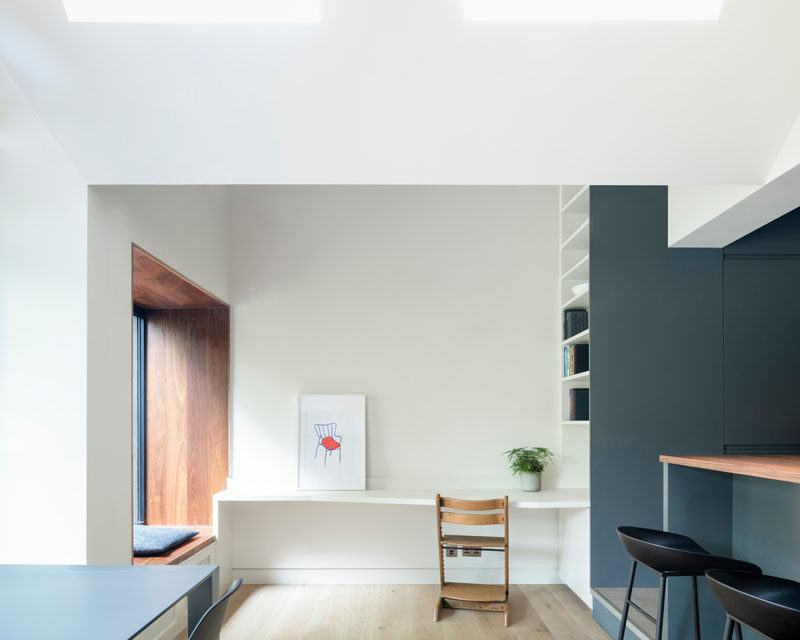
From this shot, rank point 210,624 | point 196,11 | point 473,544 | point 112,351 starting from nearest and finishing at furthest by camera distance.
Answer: point 210,624, point 196,11, point 112,351, point 473,544

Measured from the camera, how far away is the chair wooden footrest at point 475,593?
4.05 metres

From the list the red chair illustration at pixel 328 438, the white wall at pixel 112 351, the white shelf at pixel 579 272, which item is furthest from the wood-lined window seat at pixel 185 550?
the white shelf at pixel 579 272

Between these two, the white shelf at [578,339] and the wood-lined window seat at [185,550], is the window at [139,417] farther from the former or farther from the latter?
Result: the white shelf at [578,339]

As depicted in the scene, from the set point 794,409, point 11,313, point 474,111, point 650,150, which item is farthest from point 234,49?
point 794,409

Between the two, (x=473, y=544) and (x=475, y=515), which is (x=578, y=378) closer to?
(x=475, y=515)

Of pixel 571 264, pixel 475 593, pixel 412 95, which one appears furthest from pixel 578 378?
pixel 412 95

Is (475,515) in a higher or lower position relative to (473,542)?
higher

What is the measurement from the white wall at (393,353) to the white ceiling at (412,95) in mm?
2313

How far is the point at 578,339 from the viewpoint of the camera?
15.1 feet

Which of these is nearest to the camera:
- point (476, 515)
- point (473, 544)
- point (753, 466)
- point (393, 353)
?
point (753, 466)

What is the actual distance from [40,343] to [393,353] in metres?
2.71

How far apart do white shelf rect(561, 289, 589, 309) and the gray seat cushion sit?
295 centimetres

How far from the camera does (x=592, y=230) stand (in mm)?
4164

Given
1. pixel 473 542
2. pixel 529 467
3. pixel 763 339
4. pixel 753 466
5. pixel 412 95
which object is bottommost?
pixel 473 542
